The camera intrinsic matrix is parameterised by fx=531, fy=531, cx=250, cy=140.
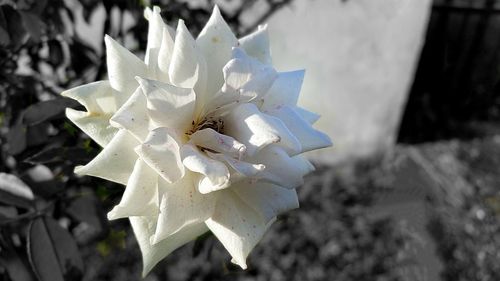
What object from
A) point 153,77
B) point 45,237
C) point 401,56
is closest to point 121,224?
point 45,237

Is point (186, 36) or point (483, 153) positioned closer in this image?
point (186, 36)

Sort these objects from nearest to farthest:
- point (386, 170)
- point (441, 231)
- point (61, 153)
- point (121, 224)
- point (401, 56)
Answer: point (61, 153), point (121, 224), point (441, 231), point (401, 56), point (386, 170)

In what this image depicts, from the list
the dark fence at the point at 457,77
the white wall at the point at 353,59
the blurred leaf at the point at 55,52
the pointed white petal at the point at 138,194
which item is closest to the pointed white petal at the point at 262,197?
the pointed white petal at the point at 138,194

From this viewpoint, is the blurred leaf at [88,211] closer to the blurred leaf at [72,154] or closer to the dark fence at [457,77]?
the blurred leaf at [72,154]

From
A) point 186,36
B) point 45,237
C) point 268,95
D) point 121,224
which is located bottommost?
point 121,224

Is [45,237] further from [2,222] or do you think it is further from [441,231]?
[441,231]

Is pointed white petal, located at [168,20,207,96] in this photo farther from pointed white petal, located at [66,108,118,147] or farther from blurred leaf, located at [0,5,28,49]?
blurred leaf, located at [0,5,28,49]
